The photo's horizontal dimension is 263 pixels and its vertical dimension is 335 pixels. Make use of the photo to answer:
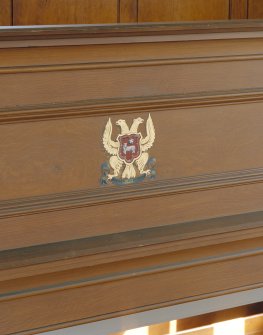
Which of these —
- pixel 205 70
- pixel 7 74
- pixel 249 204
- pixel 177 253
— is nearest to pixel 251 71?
pixel 205 70

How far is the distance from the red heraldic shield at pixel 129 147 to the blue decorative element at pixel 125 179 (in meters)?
0.05

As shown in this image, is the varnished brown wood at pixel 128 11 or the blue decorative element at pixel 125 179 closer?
the blue decorative element at pixel 125 179

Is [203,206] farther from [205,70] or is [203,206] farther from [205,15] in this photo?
[205,15]

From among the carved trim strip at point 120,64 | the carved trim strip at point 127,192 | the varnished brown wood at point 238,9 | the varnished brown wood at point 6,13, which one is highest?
the varnished brown wood at point 238,9

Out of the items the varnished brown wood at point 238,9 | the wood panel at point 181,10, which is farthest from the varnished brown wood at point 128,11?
the varnished brown wood at point 238,9

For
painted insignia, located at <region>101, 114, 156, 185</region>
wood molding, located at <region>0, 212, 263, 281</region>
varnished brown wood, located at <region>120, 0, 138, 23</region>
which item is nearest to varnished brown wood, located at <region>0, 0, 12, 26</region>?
varnished brown wood, located at <region>120, 0, 138, 23</region>

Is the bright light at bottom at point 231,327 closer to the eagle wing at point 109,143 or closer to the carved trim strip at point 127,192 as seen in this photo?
the carved trim strip at point 127,192

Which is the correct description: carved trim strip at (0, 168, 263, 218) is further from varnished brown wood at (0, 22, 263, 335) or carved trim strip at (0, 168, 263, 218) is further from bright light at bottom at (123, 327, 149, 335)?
bright light at bottom at (123, 327, 149, 335)

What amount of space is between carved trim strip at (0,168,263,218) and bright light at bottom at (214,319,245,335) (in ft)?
2.03

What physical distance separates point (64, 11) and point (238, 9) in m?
0.73

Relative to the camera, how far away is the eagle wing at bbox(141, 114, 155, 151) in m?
2.54

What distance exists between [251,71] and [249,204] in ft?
1.53

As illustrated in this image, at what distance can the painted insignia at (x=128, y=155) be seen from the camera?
2500 millimetres

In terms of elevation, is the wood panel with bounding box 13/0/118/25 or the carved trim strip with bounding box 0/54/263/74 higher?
the wood panel with bounding box 13/0/118/25
